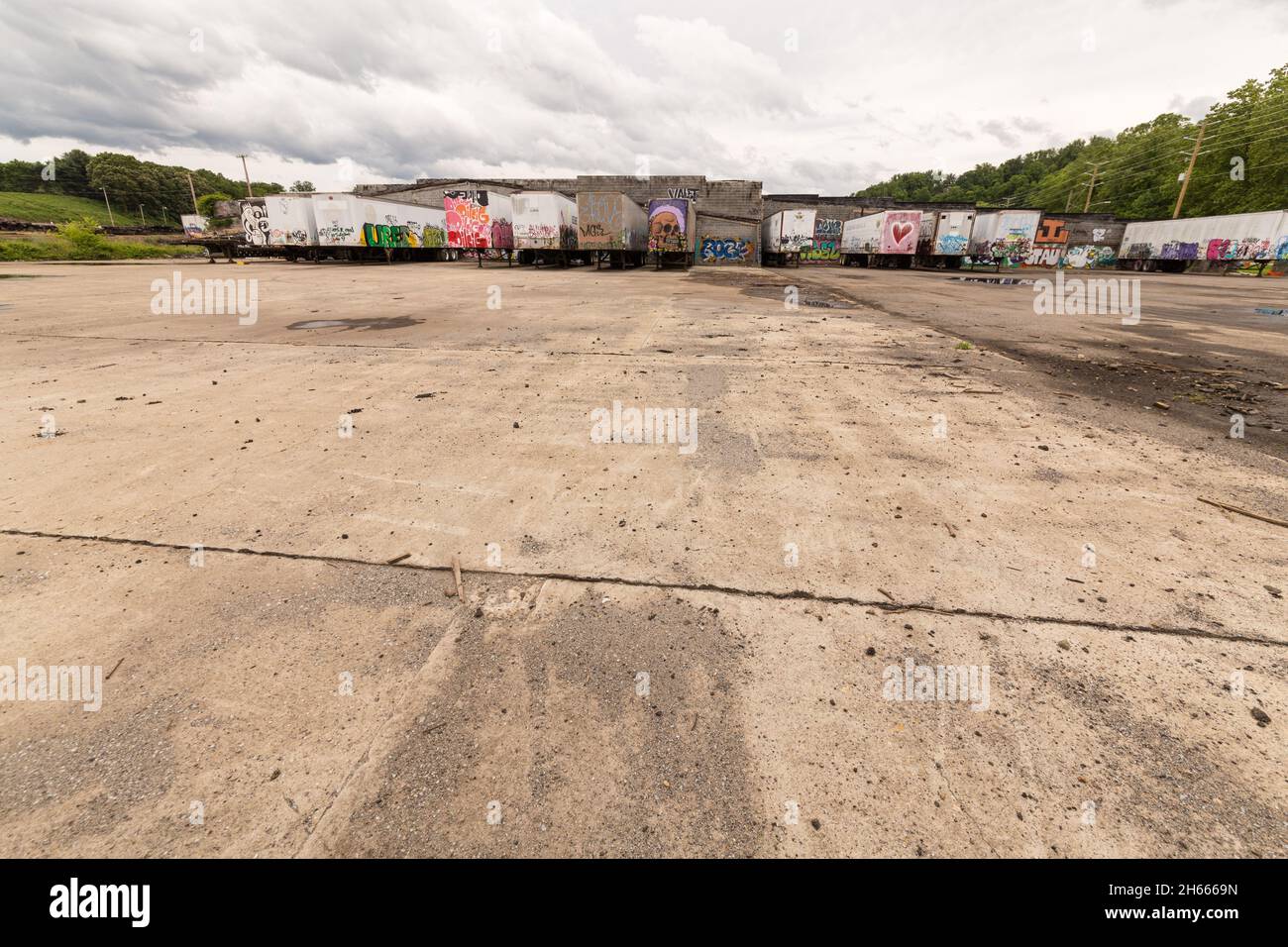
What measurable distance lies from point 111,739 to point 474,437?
3.46 metres

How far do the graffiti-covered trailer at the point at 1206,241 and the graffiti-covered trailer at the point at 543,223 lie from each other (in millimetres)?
47502

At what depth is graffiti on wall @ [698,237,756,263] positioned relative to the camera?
43.2m

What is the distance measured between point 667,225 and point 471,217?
1508 centimetres

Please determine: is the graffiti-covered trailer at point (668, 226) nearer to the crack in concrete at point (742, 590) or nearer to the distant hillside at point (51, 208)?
the crack in concrete at point (742, 590)

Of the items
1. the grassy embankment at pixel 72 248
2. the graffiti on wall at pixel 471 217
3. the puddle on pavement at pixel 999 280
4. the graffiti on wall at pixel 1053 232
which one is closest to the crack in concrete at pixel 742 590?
the puddle on pavement at pixel 999 280

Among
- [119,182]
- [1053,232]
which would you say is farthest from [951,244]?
[119,182]

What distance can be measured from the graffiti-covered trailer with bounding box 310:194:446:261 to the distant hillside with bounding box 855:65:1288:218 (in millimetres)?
71969

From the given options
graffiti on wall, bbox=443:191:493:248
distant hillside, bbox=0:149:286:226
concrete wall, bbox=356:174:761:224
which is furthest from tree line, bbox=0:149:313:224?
graffiti on wall, bbox=443:191:493:248

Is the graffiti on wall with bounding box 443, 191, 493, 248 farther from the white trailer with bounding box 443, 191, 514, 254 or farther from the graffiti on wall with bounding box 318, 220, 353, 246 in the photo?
the graffiti on wall with bounding box 318, 220, 353, 246

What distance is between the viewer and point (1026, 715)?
7.25ft

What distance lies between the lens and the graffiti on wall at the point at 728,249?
43.2 metres

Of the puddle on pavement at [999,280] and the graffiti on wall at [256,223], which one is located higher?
the graffiti on wall at [256,223]
